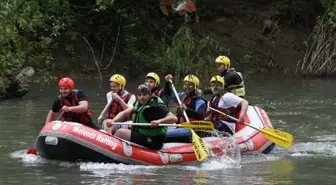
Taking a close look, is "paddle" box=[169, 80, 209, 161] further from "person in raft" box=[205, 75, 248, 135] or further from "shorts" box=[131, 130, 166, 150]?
"person in raft" box=[205, 75, 248, 135]

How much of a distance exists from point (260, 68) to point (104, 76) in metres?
5.61

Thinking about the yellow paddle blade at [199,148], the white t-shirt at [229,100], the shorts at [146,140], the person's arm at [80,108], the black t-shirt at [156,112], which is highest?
the person's arm at [80,108]

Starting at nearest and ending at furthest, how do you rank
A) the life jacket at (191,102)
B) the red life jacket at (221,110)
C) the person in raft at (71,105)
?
the person in raft at (71,105), the life jacket at (191,102), the red life jacket at (221,110)

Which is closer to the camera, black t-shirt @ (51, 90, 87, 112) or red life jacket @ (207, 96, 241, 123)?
black t-shirt @ (51, 90, 87, 112)

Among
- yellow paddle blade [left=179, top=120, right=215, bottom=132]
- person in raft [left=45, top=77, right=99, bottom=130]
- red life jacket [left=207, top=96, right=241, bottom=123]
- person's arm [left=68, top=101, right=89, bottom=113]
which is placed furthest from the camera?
red life jacket [left=207, top=96, right=241, bottom=123]

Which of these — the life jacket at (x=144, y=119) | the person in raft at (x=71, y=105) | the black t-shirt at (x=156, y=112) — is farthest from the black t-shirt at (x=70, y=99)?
the black t-shirt at (x=156, y=112)

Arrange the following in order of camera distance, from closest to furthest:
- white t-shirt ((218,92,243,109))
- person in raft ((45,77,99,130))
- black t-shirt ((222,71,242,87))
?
person in raft ((45,77,99,130))
white t-shirt ((218,92,243,109))
black t-shirt ((222,71,242,87))

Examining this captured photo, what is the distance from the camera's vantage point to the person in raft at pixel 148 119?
9.08 meters

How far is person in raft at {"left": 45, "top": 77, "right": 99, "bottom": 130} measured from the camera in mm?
9445

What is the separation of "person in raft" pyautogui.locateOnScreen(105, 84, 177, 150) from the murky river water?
0.39m

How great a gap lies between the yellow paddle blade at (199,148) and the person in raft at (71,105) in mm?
1418

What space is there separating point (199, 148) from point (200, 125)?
1.54 feet

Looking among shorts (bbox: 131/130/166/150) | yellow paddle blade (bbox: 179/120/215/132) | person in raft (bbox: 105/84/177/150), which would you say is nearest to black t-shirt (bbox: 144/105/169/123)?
person in raft (bbox: 105/84/177/150)

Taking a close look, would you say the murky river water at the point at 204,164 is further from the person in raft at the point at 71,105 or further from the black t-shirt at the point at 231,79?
the black t-shirt at the point at 231,79
